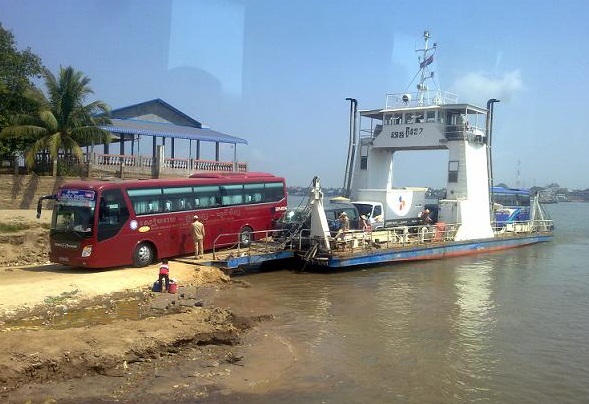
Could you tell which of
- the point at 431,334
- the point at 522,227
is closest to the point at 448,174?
the point at 522,227

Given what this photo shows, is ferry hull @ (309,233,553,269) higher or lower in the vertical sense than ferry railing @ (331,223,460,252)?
lower

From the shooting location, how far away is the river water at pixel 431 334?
7750mm

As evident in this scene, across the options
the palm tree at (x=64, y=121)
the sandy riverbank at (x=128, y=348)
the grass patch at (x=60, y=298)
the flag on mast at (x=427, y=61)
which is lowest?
the sandy riverbank at (x=128, y=348)

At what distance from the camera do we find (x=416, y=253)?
65.0ft

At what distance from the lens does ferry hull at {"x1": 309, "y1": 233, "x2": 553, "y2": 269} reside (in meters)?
16.8

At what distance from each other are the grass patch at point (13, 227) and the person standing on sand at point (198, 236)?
7677 millimetres

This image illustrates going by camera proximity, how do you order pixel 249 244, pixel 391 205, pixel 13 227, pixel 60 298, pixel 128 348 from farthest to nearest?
pixel 391 205 < pixel 13 227 < pixel 249 244 < pixel 60 298 < pixel 128 348

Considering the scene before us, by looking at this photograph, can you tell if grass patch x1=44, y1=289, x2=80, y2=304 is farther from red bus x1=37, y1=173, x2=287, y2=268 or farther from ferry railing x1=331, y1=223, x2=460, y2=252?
ferry railing x1=331, y1=223, x2=460, y2=252

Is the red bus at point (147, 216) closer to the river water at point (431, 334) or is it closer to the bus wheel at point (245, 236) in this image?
the bus wheel at point (245, 236)

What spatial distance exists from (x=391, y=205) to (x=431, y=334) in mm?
12349

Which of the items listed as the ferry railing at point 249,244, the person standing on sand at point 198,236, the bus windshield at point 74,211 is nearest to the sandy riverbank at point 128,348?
the bus windshield at point 74,211

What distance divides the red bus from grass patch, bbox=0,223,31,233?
573cm

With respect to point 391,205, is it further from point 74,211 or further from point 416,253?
point 74,211

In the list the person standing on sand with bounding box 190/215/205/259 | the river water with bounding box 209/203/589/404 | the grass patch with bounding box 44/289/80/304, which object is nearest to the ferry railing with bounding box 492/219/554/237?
the river water with bounding box 209/203/589/404
